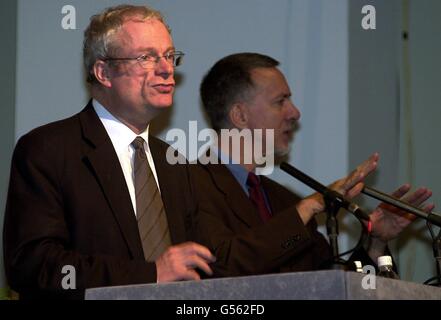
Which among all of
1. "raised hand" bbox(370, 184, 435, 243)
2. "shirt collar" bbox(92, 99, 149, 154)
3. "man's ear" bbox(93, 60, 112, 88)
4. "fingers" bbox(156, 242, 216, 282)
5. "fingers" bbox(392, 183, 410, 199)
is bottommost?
"raised hand" bbox(370, 184, 435, 243)

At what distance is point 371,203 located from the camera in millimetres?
3490

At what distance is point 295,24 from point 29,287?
1.80 metres

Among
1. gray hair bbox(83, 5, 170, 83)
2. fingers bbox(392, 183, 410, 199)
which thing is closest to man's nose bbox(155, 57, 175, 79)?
gray hair bbox(83, 5, 170, 83)

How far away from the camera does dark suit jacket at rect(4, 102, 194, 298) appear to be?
217cm

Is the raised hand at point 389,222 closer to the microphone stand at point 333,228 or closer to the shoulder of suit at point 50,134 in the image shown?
the microphone stand at point 333,228

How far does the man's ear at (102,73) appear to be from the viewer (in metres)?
2.77

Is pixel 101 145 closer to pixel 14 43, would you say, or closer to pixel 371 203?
pixel 14 43

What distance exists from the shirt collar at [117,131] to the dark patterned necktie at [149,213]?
1.8 inches

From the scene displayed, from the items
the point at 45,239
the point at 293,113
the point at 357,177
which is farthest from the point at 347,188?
the point at 45,239

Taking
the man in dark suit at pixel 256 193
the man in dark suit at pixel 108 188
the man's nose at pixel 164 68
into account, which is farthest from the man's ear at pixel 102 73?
the man in dark suit at pixel 256 193

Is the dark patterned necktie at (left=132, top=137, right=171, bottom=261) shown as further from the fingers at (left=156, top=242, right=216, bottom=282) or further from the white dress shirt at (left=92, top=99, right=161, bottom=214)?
the fingers at (left=156, top=242, right=216, bottom=282)

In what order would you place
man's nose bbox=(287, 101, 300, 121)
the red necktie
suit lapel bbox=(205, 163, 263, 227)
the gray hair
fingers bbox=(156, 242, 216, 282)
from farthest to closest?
man's nose bbox=(287, 101, 300, 121)
the red necktie
suit lapel bbox=(205, 163, 263, 227)
the gray hair
fingers bbox=(156, 242, 216, 282)

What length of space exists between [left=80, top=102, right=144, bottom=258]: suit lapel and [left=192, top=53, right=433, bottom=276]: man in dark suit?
326mm

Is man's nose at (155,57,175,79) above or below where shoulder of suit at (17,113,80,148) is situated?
above
